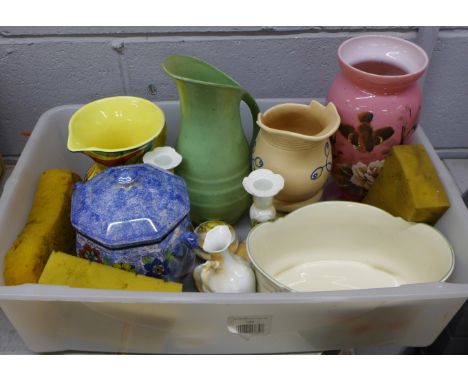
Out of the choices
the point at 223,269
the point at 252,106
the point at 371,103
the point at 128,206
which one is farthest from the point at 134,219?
the point at 371,103

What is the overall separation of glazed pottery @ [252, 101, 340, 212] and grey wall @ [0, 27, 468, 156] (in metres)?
0.16

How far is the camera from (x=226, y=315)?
1.58 feet

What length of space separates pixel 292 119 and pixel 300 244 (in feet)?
0.56

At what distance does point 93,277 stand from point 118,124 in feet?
0.72

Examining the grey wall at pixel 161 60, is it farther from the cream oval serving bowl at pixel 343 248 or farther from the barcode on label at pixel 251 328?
the barcode on label at pixel 251 328

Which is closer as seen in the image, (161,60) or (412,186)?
(412,186)

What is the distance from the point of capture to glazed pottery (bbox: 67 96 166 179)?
0.58 m

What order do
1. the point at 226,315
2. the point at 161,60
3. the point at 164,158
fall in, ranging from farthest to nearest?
the point at 161,60 < the point at 164,158 < the point at 226,315

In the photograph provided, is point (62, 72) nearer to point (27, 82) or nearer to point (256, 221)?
point (27, 82)

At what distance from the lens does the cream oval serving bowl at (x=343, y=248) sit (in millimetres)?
583

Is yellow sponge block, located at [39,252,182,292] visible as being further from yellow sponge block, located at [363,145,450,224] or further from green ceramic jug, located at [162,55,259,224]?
yellow sponge block, located at [363,145,450,224]

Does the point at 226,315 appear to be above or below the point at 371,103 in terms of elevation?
below

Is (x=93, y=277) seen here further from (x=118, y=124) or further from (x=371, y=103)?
(x=371, y=103)

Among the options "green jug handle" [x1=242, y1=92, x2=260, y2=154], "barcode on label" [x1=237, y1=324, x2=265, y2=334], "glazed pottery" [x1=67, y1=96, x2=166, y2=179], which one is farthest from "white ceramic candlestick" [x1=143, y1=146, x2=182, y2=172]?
"barcode on label" [x1=237, y1=324, x2=265, y2=334]
